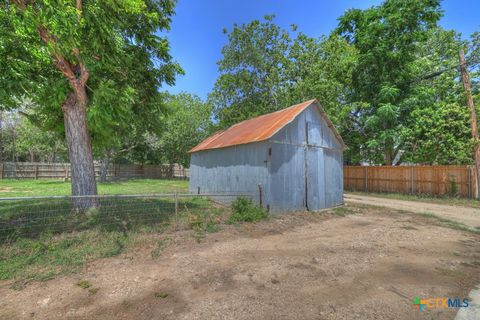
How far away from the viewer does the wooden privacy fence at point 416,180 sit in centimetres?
1364

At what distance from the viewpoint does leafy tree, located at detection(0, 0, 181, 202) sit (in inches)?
192

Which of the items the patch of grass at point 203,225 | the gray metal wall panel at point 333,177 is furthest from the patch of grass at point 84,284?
the gray metal wall panel at point 333,177

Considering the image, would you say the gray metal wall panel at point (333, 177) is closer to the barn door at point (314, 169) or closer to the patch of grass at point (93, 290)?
the barn door at point (314, 169)

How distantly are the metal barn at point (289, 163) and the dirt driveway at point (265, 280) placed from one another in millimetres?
2893

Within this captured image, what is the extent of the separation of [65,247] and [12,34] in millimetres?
4406

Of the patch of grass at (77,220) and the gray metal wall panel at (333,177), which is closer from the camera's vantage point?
the patch of grass at (77,220)

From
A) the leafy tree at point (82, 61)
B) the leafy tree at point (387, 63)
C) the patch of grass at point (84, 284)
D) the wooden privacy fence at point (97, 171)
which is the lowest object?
the patch of grass at point (84, 284)

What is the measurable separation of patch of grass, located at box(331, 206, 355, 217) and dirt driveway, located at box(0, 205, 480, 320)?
331 centimetres

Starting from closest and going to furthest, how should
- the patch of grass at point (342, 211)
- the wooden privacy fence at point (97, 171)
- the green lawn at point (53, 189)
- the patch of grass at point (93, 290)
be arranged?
the patch of grass at point (93, 290), the patch of grass at point (342, 211), the green lawn at point (53, 189), the wooden privacy fence at point (97, 171)

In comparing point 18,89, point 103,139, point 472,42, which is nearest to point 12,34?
point 18,89

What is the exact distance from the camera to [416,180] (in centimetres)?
1564

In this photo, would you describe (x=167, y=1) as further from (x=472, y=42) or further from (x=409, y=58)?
(x=472, y=42)

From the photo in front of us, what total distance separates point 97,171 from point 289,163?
26.4 m

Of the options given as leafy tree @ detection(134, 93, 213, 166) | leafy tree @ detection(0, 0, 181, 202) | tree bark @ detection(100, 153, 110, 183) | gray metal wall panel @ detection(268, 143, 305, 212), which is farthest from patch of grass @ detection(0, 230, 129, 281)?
leafy tree @ detection(134, 93, 213, 166)
